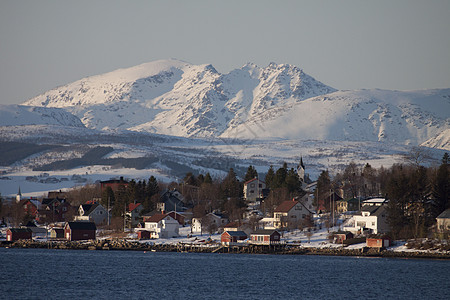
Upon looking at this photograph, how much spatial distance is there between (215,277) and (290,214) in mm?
41246

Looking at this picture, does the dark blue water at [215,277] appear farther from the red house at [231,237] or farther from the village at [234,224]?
the red house at [231,237]

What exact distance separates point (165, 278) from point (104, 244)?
34916 mm

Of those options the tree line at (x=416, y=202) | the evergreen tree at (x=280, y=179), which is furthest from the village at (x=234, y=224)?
the evergreen tree at (x=280, y=179)

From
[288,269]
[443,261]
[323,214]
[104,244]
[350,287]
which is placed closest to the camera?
[350,287]

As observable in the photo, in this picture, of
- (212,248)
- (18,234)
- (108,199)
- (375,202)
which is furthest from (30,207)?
(375,202)

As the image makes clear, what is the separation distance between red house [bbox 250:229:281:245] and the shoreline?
1.89 feet

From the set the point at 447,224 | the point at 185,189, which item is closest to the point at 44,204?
the point at 185,189

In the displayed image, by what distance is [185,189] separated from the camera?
138125 millimetres

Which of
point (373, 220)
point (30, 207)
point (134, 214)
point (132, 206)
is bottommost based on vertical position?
point (373, 220)

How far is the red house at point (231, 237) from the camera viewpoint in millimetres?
96812

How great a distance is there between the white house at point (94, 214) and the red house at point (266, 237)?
34.3 m

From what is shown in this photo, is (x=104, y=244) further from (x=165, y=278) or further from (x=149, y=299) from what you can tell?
(x=149, y=299)

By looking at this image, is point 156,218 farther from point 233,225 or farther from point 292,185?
point 292,185

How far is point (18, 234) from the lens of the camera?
106 meters
